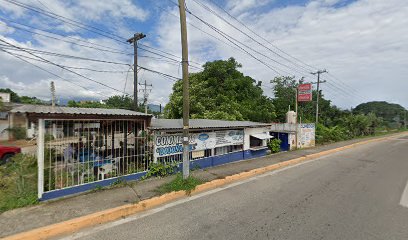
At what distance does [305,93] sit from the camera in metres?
21.3

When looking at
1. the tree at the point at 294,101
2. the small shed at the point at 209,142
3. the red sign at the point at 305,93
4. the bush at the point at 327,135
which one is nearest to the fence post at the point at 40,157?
the small shed at the point at 209,142

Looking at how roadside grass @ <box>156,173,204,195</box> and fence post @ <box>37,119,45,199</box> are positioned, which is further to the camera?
roadside grass @ <box>156,173,204,195</box>

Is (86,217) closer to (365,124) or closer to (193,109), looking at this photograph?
(193,109)

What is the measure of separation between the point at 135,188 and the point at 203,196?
1.98 metres

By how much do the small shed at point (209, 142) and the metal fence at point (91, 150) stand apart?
594 millimetres

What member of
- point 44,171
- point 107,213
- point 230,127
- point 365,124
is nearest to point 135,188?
point 107,213

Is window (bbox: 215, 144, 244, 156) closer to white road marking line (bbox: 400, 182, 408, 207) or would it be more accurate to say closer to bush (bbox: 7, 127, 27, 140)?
white road marking line (bbox: 400, 182, 408, 207)

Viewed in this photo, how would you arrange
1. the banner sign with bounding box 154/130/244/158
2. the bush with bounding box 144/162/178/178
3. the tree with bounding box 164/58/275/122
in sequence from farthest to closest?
the tree with bounding box 164/58/275/122
the banner sign with bounding box 154/130/244/158
the bush with bounding box 144/162/178/178

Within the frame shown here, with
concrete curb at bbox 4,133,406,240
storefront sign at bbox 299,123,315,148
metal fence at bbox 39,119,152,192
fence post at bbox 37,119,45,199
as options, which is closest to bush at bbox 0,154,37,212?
fence post at bbox 37,119,45,199

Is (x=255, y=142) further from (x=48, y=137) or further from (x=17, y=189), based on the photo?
(x=17, y=189)

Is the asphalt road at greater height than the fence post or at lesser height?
lesser

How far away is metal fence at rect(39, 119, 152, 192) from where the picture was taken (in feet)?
19.0

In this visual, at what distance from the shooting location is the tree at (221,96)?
72.7 ft

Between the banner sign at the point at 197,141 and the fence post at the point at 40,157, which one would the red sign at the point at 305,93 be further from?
the fence post at the point at 40,157
